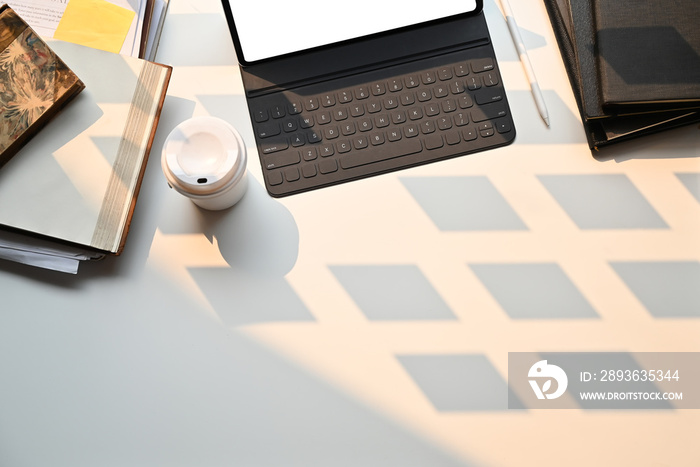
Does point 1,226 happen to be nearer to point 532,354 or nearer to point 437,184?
point 437,184

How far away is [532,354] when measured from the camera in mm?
761

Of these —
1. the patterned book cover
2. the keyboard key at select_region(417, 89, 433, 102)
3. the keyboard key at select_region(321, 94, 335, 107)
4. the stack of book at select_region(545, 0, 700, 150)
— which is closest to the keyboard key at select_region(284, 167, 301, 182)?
the keyboard key at select_region(321, 94, 335, 107)

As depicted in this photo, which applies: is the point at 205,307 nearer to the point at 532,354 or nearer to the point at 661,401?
the point at 532,354

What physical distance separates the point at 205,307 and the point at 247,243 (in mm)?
104

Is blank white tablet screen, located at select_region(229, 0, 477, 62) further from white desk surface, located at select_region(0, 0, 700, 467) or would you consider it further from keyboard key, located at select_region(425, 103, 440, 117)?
keyboard key, located at select_region(425, 103, 440, 117)

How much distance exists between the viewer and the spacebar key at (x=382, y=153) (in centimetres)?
82

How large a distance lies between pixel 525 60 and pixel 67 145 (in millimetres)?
663

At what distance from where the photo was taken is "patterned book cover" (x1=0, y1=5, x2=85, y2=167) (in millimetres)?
758

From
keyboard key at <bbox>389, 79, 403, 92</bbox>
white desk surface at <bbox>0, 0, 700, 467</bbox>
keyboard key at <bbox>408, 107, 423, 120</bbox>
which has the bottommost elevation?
white desk surface at <bbox>0, 0, 700, 467</bbox>

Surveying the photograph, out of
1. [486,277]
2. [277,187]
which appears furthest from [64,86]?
[486,277]

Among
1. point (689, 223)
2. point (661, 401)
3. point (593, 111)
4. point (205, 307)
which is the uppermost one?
point (593, 111)

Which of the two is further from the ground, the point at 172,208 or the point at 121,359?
the point at 172,208

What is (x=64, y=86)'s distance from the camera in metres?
0.77

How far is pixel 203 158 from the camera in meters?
0.73
